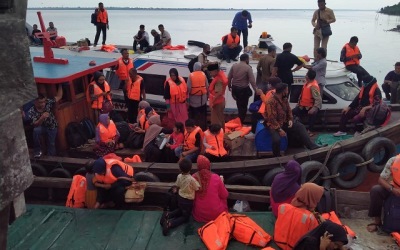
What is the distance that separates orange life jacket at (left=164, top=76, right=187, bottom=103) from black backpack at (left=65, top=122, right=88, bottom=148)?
1924 mm

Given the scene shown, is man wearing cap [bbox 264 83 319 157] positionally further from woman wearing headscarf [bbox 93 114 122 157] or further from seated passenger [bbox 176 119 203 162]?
woman wearing headscarf [bbox 93 114 122 157]

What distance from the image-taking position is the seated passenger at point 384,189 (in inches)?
178

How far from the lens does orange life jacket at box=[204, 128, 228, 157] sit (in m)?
6.32

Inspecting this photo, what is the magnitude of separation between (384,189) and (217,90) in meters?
3.67

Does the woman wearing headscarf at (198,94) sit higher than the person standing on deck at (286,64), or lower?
lower

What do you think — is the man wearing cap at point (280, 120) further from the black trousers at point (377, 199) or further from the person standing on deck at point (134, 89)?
the person standing on deck at point (134, 89)

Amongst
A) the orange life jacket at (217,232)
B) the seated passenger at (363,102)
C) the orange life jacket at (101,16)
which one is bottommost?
the orange life jacket at (217,232)

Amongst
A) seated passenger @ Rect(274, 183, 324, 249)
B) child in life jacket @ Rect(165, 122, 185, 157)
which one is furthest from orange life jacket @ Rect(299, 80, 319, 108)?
seated passenger @ Rect(274, 183, 324, 249)

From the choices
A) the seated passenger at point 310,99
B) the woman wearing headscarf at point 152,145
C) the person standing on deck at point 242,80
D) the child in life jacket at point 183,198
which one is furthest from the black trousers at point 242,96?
the child in life jacket at point 183,198

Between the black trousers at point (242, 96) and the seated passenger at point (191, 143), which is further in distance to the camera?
the black trousers at point (242, 96)

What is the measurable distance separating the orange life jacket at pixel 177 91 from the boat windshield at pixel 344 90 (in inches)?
127

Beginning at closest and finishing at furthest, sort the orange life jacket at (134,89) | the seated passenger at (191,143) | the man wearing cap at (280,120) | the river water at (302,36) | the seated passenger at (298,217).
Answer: the seated passenger at (298,217), the man wearing cap at (280,120), the seated passenger at (191,143), the orange life jacket at (134,89), the river water at (302,36)

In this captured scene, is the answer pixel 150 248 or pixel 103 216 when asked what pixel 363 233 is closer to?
pixel 150 248

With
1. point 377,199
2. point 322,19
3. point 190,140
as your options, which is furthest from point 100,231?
point 322,19
